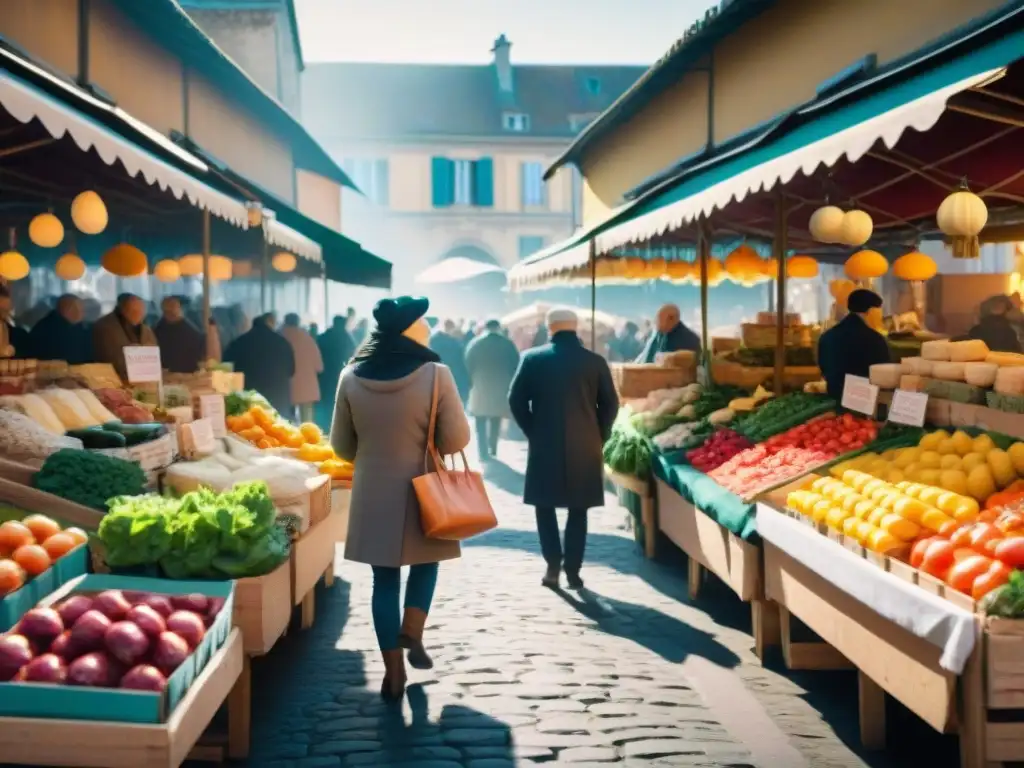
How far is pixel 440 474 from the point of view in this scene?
19.0ft

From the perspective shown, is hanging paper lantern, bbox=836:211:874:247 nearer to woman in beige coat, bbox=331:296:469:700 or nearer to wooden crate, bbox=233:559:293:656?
woman in beige coat, bbox=331:296:469:700

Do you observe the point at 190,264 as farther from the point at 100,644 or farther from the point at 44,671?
the point at 44,671

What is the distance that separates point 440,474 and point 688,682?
1.69 m

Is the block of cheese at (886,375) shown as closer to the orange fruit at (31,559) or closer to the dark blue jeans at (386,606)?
the dark blue jeans at (386,606)

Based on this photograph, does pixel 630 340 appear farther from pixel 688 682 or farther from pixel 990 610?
pixel 990 610

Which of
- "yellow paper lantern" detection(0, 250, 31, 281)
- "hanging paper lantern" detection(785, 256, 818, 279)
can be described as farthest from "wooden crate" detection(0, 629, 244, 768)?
"hanging paper lantern" detection(785, 256, 818, 279)

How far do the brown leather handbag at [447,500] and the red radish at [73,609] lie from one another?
5.60 feet

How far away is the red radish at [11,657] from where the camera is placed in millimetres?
3975

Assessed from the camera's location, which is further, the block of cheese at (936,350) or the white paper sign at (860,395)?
the white paper sign at (860,395)

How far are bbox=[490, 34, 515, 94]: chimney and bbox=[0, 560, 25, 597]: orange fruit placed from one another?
163 feet

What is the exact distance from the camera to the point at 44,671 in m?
3.95

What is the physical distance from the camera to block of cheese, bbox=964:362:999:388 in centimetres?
655

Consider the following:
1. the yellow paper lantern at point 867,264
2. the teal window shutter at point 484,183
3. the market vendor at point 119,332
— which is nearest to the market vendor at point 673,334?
the yellow paper lantern at point 867,264

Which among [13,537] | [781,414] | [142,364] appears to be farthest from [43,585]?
[781,414]
